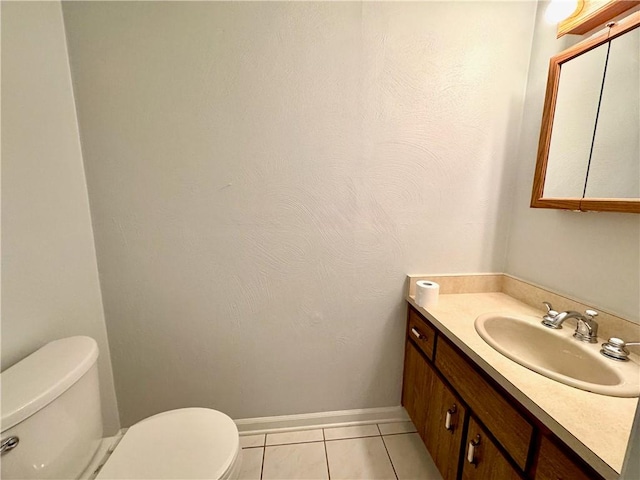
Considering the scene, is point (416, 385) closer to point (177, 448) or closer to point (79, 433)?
point (177, 448)

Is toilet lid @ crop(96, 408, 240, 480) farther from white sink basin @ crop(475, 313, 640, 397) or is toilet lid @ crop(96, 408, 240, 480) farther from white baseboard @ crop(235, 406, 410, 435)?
white sink basin @ crop(475, 313, 640, 397)

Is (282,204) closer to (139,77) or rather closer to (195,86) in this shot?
(195,86)

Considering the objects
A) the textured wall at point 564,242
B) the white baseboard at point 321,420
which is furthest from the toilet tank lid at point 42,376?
the textured wall at point 564,242

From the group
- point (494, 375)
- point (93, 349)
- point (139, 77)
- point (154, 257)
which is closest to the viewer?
point (494, 375)

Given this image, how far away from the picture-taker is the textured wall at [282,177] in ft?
3.77

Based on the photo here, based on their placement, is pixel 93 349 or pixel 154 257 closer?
pixel 93 349

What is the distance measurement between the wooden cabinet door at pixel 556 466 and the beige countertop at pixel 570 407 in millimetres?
43

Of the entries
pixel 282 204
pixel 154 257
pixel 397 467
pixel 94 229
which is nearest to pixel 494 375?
pixel 397 467

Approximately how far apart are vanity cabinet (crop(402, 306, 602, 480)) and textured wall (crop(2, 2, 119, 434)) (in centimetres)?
152

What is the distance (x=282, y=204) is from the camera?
4.21 ft

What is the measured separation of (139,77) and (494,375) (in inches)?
68.2

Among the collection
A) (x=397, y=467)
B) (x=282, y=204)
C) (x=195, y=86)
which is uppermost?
(x=195, y=86)

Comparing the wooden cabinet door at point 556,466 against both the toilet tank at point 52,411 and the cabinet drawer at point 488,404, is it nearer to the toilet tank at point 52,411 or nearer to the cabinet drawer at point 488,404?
the cabinet drawer at point 488,404

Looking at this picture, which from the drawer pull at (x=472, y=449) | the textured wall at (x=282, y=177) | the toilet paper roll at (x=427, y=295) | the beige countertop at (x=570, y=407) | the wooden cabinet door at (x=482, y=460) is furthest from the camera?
the toilet paper roll at (x=427, y=295)
